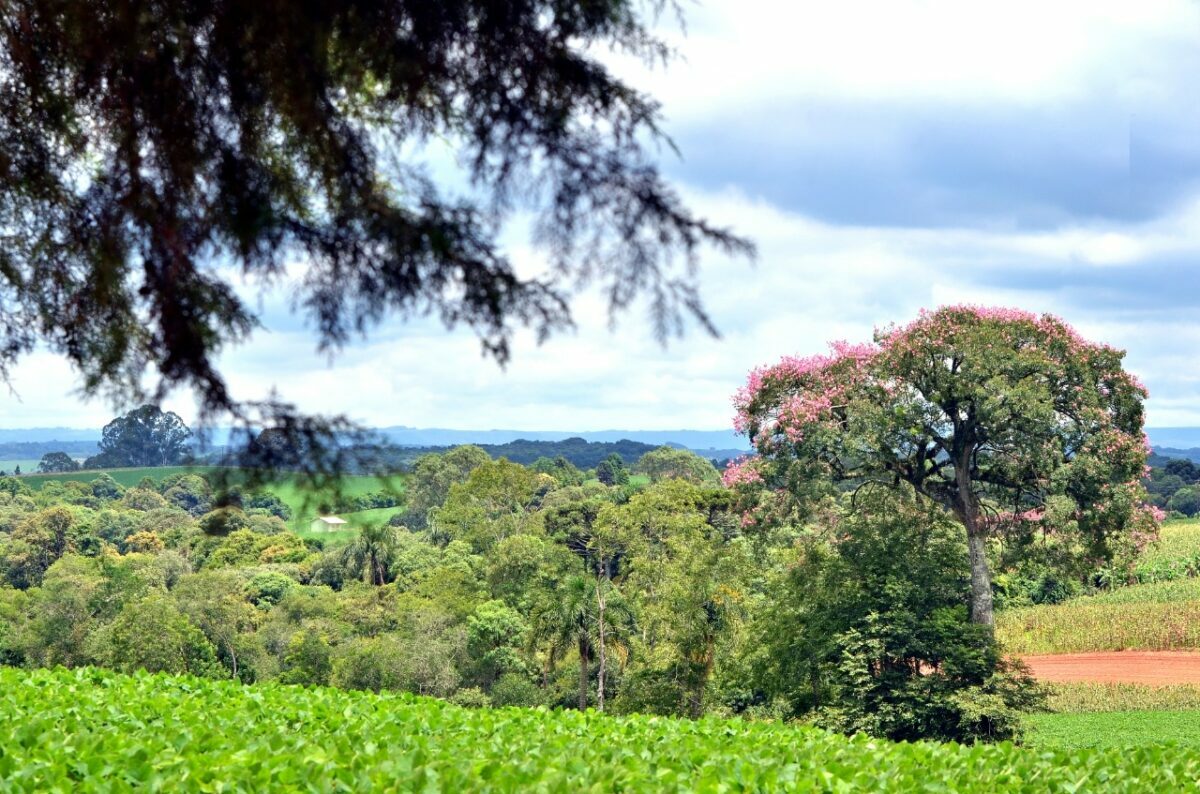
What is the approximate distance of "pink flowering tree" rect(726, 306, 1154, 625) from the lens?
1905 cm

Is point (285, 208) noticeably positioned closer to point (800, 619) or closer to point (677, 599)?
point (800, 619)

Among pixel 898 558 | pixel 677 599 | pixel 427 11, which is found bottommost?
pixel 677 599

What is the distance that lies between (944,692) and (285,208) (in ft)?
56.2

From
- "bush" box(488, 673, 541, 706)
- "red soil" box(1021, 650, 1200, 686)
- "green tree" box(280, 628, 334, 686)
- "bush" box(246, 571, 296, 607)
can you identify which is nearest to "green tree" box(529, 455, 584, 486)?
"bush" box(246, 571, 296, 607)

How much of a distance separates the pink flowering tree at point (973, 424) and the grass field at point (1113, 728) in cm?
244

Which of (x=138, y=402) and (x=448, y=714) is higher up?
(x=138, y=402)

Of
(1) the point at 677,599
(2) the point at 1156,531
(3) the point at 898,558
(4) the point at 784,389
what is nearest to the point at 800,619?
(3) the point at 898,558

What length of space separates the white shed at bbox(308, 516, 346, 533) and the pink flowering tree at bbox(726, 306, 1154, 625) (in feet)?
50.8

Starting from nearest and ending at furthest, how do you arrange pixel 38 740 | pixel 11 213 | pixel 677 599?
pixel 11 213 < pixel 38 740 < pixel 677 599

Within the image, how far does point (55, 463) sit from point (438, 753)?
280 feet

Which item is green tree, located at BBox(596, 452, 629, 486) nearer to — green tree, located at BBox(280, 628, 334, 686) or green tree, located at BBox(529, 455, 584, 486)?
green tree, located at BBox(529, 455, 584, 486)

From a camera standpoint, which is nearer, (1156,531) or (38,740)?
(38,740)

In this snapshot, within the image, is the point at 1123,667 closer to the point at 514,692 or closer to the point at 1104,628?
the point at 1104,628

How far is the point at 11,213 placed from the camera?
17.0 feet
